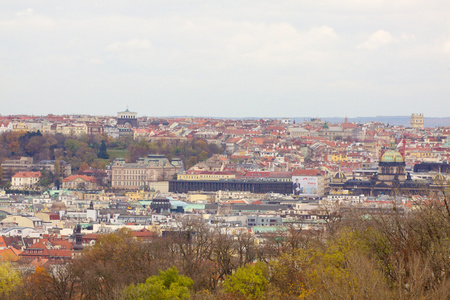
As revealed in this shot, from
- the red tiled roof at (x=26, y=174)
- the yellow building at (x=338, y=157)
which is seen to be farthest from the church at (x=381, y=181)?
the red tiled roof at (x=26, y=174)

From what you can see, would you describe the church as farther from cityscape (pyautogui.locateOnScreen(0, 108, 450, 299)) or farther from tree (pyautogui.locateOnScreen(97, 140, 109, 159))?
tree (pyautogui.locateOnScreen(97, 140, 109, 159))

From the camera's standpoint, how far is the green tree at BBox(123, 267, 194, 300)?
33.2 meters

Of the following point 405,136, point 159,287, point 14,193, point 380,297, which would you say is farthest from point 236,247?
point 405,136

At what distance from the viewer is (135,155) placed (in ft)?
425

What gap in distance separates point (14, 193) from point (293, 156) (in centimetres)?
3783

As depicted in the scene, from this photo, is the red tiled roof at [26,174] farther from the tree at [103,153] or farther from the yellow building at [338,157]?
the yellow building at [338,157]

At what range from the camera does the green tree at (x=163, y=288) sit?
3322cm

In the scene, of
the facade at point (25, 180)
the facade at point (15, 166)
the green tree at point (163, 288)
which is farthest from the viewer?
the facade at point (15, 166)

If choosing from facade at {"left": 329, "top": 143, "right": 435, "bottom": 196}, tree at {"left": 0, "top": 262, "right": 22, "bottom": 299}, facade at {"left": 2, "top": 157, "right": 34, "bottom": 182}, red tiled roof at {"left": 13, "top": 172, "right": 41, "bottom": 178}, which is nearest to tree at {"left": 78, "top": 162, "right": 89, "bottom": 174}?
facade at {"left": 2, "top": 157, "right": 34, "bottom": 182}

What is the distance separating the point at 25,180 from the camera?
373 ft

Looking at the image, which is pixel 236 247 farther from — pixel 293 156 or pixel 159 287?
pixel 293 156

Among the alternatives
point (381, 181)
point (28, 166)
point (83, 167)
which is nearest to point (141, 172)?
point (83, 167)

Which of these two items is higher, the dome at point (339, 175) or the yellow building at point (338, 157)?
the dome at point (339, 175)

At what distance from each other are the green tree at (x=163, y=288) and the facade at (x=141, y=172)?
3187 inches
